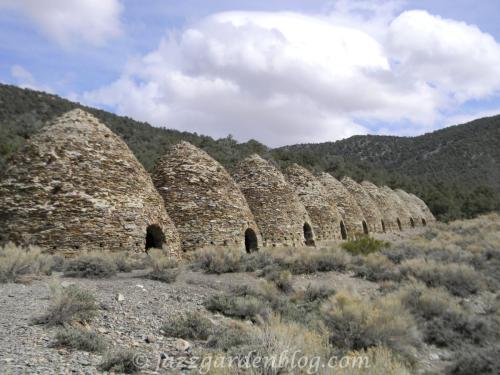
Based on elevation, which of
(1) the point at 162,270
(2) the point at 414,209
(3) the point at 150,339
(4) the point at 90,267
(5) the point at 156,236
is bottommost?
(3) the point at 150,339

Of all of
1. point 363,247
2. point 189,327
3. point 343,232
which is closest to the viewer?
point 189,327

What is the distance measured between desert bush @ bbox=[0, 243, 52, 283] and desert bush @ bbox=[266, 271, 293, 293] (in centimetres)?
475

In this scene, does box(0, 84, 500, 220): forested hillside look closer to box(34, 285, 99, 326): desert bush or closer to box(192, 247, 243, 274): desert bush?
box(192, 247, 243, 274): desert bush

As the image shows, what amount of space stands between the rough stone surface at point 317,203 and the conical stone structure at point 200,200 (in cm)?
623

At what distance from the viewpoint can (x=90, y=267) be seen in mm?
9156

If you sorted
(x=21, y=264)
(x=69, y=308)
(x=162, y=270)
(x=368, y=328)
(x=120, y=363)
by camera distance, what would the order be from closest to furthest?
(x=120, y=363) → (x=69, y=308) → (x=368, y=328) → (x=21, y=264) → (x=162, y=270)

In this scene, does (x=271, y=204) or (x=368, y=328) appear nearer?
(x=368, y=328)

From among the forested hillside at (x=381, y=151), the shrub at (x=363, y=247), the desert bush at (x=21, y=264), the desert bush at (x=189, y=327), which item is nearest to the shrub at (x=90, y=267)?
the desert bush at (x=21, y=264)

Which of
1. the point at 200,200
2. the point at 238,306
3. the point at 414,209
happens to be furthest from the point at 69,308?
the point at 414,209

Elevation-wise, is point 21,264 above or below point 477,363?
above

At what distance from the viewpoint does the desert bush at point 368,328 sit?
6773mm

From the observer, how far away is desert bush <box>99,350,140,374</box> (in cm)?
474

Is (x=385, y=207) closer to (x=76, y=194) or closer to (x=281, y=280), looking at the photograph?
(x=281, y=280)

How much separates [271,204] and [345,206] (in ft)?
30.7
